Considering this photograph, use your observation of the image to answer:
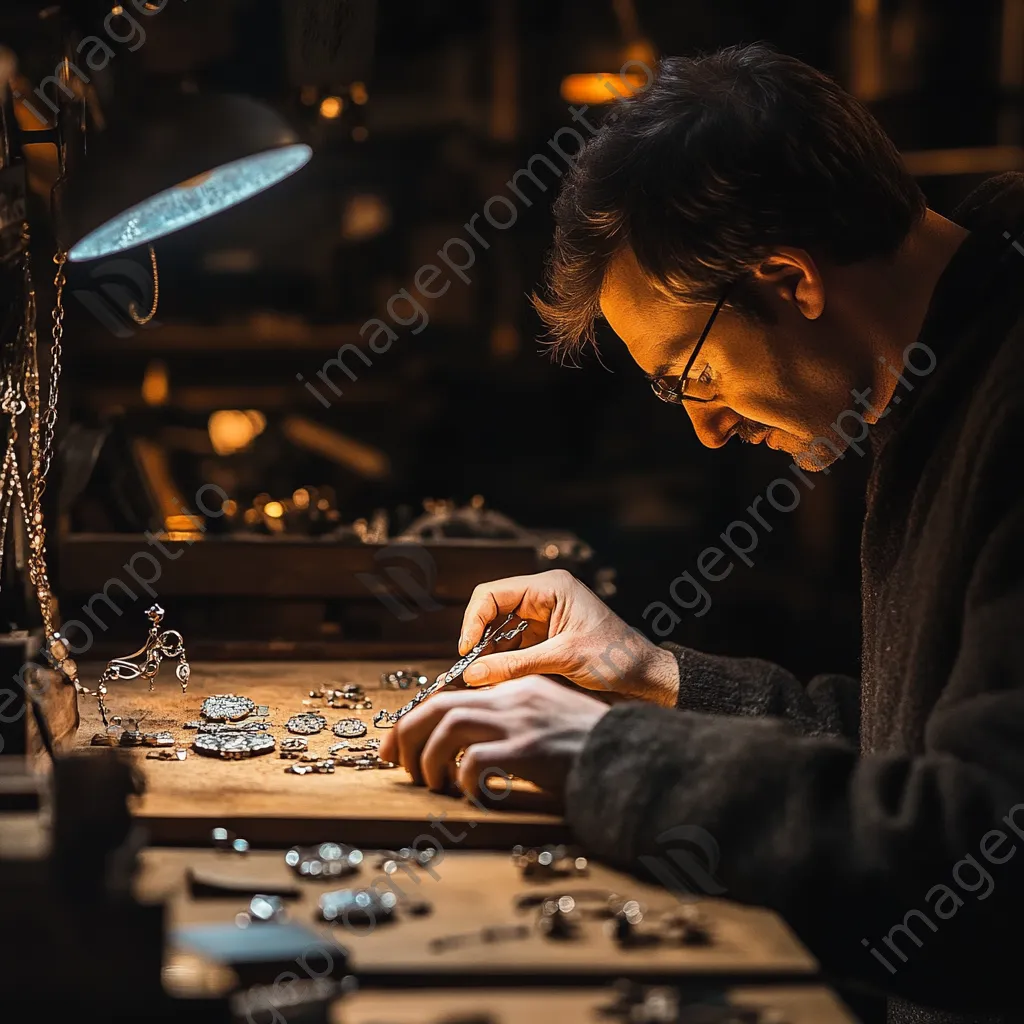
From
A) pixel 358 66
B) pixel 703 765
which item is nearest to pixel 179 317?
pixel 358 66

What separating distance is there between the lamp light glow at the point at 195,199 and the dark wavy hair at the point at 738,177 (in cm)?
54

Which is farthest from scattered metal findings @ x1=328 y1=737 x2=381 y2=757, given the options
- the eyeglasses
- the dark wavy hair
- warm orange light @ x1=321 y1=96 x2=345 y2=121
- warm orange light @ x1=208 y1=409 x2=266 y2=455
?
warm orange light @ x1=208 y1=409 x2=266 y2=455

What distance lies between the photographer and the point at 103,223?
5.60 ft

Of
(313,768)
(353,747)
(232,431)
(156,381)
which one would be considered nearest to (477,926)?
(313,768)

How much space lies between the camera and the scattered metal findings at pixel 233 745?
186cm

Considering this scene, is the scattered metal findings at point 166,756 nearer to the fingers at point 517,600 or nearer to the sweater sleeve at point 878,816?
the fingers at point 517,600

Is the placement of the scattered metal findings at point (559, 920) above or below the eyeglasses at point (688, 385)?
below

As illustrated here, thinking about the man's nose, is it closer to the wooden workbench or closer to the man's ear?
the man's ear

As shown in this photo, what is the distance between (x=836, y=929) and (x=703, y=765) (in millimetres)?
222

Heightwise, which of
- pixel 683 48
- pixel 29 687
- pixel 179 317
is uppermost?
pixel 683 48

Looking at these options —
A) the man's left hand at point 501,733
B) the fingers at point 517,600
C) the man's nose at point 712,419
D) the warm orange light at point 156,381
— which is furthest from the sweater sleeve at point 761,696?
the warm orange light at point 156,381

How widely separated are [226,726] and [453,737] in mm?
571

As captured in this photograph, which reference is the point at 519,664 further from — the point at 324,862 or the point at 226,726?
the point at 324,862

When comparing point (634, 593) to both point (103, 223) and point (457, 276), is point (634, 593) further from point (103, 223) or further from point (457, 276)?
point (103, 223)
